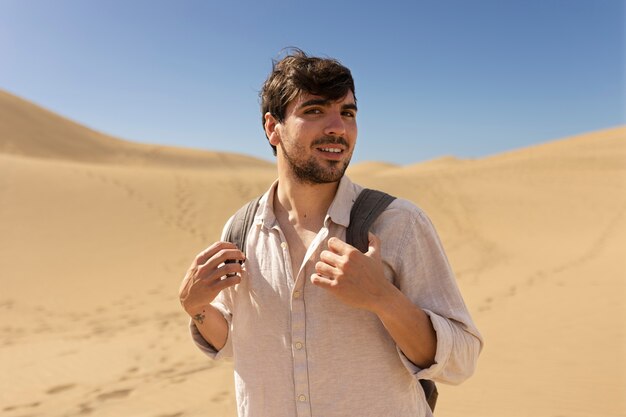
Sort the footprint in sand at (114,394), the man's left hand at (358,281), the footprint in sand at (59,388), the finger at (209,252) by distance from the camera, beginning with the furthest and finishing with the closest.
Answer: the footprint in sand at (59,388), the footprint in sand at (114,394), the finger at (209,252), the man's left hand at (358,281)

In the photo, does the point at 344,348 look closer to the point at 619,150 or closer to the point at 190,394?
the point at 190,394

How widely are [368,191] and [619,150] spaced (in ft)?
101

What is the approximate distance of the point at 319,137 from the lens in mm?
1496

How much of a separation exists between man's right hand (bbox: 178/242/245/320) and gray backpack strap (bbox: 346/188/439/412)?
13.9 inches

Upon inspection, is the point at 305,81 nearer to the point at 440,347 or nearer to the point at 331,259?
the point at 331,259

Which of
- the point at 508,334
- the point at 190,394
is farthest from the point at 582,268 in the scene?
the point at 190,394

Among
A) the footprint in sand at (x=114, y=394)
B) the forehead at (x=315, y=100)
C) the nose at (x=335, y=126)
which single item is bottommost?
the footprint in sand at (x=114, y=394)

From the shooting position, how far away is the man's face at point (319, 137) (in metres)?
1.49

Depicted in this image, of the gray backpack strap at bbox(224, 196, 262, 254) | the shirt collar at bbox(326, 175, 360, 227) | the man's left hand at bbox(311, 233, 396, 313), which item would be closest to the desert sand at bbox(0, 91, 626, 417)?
the gray backpack strap at bbox(224, 196, 262, 254)

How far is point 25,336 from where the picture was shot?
6.68 m

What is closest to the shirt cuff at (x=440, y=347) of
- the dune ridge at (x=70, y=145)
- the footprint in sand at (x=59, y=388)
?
the footprint in sand at (x=59, y=388)

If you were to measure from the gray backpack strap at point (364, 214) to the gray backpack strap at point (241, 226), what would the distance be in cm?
38

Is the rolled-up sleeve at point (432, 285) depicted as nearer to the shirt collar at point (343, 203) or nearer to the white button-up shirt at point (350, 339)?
the white button-up shirt at point (350, 339)

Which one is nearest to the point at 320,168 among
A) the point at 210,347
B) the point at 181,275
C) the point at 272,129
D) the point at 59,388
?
the point at 272,129
